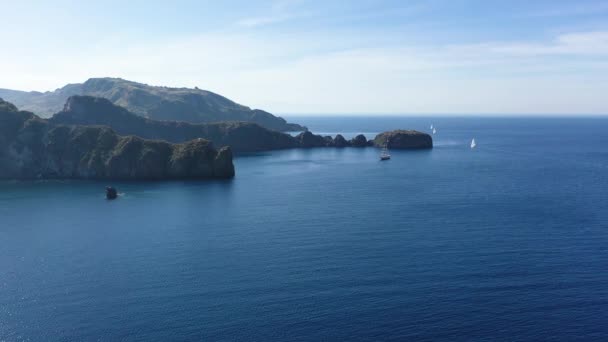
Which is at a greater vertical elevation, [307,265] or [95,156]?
[95,156]

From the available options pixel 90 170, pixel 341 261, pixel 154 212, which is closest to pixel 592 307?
pixel 341 261

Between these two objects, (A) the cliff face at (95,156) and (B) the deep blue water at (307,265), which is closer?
(B) the deep blue water at (307,265)

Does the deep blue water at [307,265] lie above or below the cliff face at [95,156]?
below

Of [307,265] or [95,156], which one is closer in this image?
[307,265]

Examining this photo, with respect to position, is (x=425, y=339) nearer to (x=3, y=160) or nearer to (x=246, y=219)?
(x=246, y=219)
